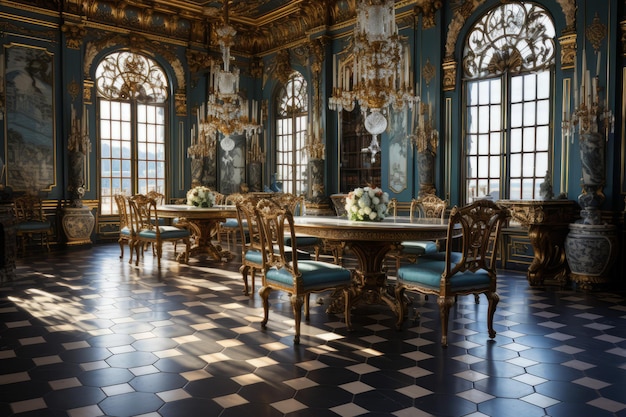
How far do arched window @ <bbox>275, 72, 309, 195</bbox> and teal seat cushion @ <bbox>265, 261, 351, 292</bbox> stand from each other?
6.78 metres

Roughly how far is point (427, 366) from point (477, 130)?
5.40 meters

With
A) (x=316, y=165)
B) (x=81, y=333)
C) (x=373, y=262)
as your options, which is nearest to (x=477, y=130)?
(x=316, y=165)

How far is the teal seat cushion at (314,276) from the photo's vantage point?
4121 millimetres

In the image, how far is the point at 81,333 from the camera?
4176 millimetres

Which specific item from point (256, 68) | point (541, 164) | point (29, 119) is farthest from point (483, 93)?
point (29, 119)

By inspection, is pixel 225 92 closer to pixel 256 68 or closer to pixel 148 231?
pixel 148 231

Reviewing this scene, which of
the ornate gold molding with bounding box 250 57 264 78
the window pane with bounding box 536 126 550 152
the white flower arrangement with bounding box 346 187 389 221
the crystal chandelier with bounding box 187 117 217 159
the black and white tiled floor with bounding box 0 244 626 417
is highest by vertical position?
the ornate gold molding with bounding box 250 57 264 78

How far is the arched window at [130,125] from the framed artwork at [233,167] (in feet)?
4.18

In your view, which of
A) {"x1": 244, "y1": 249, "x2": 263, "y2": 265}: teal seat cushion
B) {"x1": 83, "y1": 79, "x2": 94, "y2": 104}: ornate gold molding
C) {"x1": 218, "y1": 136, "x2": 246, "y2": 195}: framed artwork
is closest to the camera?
{"x1": 244, "y1": 249, "x2": 263, "y2": 265}: teal seat cushion

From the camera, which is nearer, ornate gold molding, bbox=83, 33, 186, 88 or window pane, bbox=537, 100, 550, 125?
window pane, bbox=537, 100, 550, 125

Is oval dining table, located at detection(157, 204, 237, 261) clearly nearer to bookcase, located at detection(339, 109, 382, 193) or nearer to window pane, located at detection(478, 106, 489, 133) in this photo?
bookcase, located at detection(339, 109, 382, 193)

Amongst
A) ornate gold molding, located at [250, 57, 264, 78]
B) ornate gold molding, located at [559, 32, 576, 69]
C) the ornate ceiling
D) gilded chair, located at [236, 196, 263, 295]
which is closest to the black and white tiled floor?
gilded chair, located at [236, 196, 263, 295]

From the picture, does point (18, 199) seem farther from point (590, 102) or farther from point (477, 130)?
point (590, 102)

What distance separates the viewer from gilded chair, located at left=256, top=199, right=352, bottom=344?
4039 mm
